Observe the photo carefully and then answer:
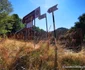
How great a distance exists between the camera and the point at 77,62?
5570mm

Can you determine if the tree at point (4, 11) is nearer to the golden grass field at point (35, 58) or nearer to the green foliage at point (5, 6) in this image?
the green foliage at point (5, 6)

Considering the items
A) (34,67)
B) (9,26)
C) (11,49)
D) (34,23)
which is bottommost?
(34,67)

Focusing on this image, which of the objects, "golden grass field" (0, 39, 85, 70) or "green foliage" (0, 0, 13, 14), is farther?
"green foliage" (0, 0, 13, 14)

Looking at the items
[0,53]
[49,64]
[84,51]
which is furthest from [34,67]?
[84,51]

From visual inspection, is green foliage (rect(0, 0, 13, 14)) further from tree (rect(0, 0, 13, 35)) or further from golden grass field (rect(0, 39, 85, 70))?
golden grass field (rect(0, 39, 85, 70))

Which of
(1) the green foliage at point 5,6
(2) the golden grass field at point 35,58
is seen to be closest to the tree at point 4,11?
(1) the green foliage at point 5,6

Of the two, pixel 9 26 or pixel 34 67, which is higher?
pixel 9 26

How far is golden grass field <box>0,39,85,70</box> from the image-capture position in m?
5.20

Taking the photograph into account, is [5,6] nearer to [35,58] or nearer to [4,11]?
[4,11]

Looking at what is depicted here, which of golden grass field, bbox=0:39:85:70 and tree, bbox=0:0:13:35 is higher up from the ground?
tree, bbox=0:0:13:35

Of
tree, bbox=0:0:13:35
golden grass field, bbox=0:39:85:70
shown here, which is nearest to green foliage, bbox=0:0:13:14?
tree, bbox=0:0:13:35

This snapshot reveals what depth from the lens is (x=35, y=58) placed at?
5.39 m

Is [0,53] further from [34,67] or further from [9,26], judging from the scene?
[9,26]

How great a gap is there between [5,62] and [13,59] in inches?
9.6
